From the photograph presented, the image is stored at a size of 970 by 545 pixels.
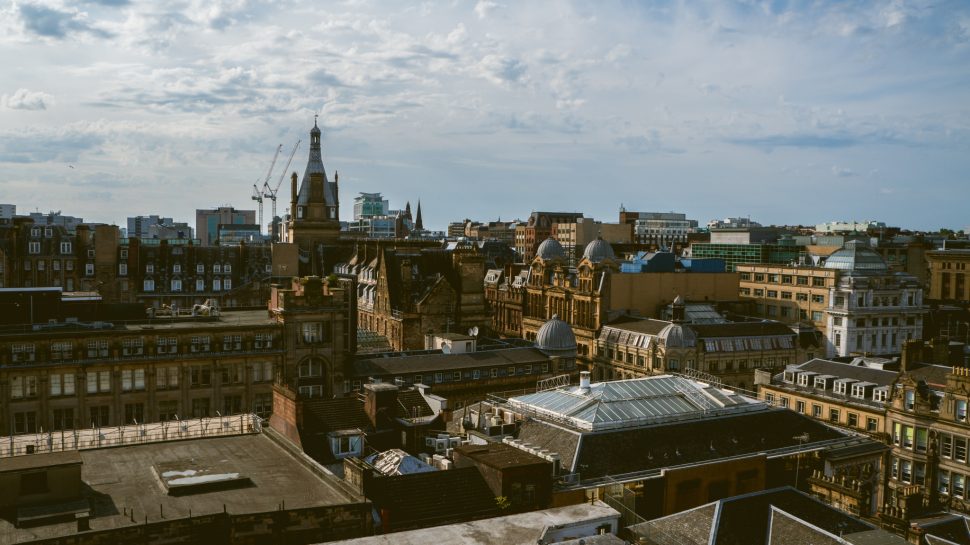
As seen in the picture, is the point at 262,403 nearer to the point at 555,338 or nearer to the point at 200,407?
the point at 200,407

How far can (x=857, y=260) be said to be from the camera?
10988cm

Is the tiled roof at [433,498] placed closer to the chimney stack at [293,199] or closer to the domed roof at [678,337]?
the domed roof at [678,337]

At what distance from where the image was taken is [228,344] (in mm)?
77812

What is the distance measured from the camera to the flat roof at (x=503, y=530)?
109ft

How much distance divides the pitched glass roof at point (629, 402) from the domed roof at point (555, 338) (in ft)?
100

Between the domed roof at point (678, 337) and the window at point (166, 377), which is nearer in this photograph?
the window at point (166, 377)

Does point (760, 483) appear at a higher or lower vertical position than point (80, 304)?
lower

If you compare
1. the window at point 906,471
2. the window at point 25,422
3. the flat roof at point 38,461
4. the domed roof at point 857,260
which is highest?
the domed roof at point 857,260

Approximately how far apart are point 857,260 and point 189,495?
96.3 meters

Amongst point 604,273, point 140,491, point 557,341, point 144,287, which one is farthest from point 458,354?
point 144,287

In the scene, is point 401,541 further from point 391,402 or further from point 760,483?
point 760,483

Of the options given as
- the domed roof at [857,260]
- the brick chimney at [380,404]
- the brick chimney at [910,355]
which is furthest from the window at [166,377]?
the domed roof at [857,260]

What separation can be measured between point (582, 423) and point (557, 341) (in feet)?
131

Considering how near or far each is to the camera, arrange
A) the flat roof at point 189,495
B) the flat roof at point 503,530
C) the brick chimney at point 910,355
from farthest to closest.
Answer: the brick chimney at point 910,355
the flat roof at point 189,495
the flat roof at point 503,530
